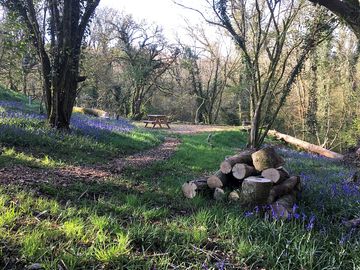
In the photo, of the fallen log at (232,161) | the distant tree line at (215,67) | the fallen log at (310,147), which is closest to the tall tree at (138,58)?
the distant tree line at (215,67)

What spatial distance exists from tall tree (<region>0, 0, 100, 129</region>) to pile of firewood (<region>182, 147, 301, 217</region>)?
576cm

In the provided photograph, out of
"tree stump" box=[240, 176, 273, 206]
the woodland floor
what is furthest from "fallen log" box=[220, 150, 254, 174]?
the woodland floor

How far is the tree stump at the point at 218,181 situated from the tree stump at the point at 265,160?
0.56 metres

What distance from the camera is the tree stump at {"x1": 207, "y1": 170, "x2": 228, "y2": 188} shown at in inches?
215

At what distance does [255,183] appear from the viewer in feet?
15.4

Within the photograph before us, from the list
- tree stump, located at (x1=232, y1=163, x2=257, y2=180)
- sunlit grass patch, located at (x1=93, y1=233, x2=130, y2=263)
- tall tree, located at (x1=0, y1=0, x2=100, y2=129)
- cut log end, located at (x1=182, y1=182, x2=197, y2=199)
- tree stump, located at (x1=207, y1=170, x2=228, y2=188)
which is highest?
tall tree, located at (x1=0, y1=0, x2=100, y2=129)

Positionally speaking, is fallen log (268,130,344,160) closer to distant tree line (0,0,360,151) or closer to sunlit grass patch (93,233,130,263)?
distant tree line (0,0,360,151)

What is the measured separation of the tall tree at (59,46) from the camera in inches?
365

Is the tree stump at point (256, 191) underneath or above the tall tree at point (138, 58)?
underneath

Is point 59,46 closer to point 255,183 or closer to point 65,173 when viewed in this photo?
point 65,173

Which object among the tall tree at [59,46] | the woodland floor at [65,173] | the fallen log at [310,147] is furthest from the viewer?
the fallen log at [310,147]

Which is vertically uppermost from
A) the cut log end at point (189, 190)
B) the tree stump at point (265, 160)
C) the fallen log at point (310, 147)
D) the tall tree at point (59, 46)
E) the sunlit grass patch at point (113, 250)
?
the tall tree at point (59, 46)

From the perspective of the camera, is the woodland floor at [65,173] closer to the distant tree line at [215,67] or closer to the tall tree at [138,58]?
the distant tree line at [215,67]

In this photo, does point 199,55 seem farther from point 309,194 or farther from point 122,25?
point 309,194
